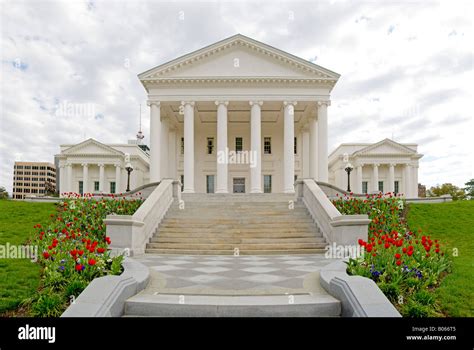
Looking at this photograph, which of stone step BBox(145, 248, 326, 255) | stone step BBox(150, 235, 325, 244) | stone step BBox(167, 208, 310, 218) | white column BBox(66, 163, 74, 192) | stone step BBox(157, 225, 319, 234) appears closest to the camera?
stone step BBox(145, 248, 326, 255)

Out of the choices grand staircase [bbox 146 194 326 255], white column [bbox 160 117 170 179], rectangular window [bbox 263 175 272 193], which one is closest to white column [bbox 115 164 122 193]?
white column [bbox 160 117 170 179]

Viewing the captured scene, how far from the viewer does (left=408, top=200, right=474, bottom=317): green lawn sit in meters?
6.15

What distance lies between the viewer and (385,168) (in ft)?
183

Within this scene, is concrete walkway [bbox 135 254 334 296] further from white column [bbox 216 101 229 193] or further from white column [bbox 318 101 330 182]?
white column [bbox 318 101 330 182]

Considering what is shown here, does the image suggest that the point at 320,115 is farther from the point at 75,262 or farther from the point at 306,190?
the point at 75,262

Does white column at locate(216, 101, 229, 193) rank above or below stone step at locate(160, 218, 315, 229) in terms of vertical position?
above

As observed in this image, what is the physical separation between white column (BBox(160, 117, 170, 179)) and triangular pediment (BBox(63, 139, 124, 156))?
71.7 ft

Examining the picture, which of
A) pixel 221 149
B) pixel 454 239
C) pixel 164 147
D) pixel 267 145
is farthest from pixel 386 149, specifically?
pixel 454 239

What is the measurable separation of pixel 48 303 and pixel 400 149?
187 feet

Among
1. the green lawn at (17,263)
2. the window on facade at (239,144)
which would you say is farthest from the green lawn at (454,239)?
the window on facade at (239,144)

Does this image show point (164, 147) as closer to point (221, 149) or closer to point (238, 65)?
point (221, 149)

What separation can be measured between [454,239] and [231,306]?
12.7m

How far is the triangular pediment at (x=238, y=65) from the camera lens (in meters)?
32.8
